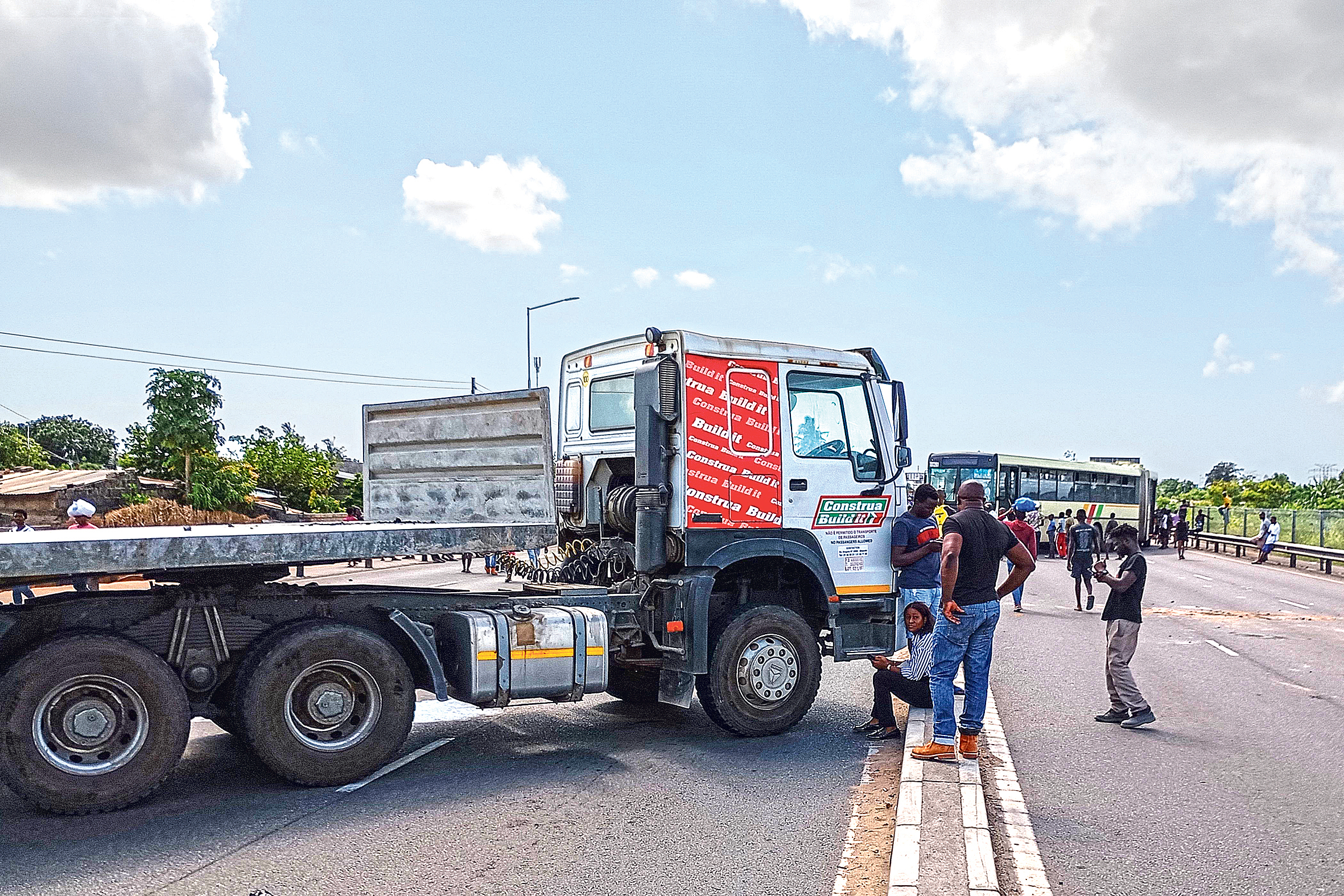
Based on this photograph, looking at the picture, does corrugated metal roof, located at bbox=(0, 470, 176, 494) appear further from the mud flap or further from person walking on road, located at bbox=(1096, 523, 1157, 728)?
person walking on road, located at bbox=(1096, 523, 1157, 728)

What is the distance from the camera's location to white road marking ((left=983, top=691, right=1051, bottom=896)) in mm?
5023

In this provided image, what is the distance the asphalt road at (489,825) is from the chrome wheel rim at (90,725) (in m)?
0.30

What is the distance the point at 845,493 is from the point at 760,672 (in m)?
1.50

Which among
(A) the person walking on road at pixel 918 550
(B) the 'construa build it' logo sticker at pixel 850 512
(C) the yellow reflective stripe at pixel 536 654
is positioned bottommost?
(C) the yellow reflective stripe at pixel 536 654

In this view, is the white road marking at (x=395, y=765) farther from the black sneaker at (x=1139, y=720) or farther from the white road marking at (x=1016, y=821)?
the black sneaker at (x=1139, y=720)

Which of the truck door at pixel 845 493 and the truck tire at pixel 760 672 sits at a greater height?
the truck door at pixel 845 493

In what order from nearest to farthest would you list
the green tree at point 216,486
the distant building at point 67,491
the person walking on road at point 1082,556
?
the person walking on road at point 1082,556, the distant building at point 67,491, the green tree at point 216,486

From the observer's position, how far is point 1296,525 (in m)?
39.3

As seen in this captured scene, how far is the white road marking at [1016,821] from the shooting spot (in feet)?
16.5

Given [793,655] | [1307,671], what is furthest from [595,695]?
[1307,671]

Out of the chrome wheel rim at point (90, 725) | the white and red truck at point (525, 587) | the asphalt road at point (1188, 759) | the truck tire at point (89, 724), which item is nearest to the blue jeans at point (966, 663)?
the asphalt road at point (1188, 759)

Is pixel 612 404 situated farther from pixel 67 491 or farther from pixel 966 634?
pixel 67 491

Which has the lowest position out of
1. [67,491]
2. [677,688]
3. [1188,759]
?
[1188,759]

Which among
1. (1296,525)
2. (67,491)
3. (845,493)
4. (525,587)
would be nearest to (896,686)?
(845,493)
